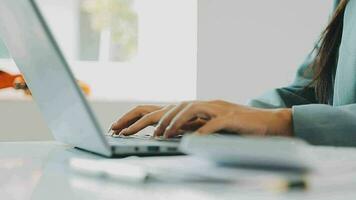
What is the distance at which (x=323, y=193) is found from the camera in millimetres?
383

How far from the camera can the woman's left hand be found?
719 millimetres

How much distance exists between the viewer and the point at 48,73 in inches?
23.4

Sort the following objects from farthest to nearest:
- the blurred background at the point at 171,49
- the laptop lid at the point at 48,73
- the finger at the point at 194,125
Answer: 1. the blurred background at the point at 171,49
2. the finger at the point at 194,125
3. the laptop lid at the point at 48,73

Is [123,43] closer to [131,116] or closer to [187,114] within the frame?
[131,116]

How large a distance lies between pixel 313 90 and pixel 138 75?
1178mm

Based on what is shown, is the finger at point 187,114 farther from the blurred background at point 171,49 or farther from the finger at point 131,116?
the blurred background at point 171,49

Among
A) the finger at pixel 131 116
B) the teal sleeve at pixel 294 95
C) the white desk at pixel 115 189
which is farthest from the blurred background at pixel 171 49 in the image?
the white desk at pixel 115 189

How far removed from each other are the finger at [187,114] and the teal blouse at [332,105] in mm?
119

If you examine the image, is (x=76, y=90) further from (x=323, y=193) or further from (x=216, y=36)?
(x=216, y=36)

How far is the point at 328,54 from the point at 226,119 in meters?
0.62

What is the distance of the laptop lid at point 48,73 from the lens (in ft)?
1.65

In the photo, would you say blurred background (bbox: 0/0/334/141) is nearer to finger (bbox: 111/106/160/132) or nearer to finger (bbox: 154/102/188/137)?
finger (bbox: 111/106/160/132)

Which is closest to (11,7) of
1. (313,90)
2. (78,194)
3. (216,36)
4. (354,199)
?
(78,194)

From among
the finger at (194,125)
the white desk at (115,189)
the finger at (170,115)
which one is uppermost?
the white desk at (115,189)
